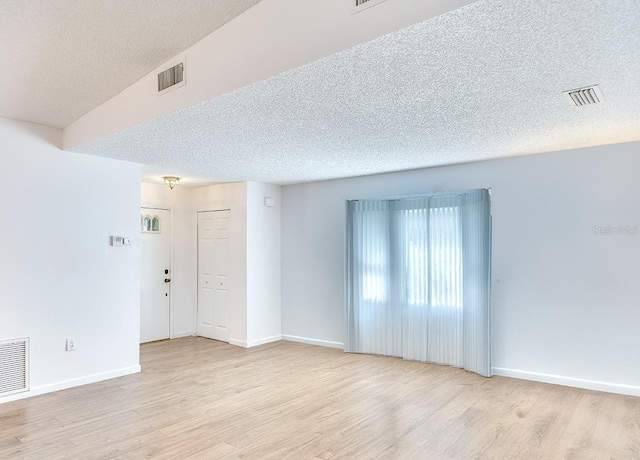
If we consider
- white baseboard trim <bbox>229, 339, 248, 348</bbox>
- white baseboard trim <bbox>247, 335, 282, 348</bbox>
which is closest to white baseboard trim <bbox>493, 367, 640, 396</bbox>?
white baseboard trim <bbox>247, 335, 282, 348</bbox>

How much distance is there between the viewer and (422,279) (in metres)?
5.35

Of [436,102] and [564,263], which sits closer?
[436,102]

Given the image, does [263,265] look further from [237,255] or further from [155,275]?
[155,275]

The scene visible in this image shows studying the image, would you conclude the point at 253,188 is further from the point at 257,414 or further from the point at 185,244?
the point at 257,414

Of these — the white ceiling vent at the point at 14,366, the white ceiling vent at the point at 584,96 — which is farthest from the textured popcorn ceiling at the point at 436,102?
the white ceiling vent at the point at 14,366

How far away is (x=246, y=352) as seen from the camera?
596 centimetres

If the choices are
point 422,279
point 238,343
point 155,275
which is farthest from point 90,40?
point 238,343

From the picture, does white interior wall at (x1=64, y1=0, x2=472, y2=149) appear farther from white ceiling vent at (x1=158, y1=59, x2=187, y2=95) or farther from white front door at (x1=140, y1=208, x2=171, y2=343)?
white front door at (x1=140, y1=208, x2=171, y2=343)

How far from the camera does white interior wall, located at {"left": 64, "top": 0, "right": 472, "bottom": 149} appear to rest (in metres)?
1.99

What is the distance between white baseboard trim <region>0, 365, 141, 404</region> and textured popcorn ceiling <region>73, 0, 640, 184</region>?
8.20 ft

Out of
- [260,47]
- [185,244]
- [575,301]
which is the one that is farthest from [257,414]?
[185,244]

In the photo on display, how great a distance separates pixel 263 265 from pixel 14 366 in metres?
3.43

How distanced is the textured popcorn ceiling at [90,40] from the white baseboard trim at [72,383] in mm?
2809

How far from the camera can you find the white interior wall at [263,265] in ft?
21.0
